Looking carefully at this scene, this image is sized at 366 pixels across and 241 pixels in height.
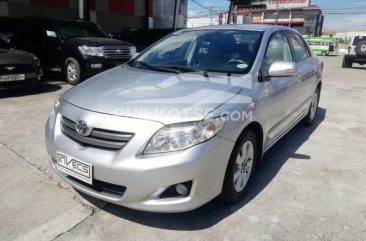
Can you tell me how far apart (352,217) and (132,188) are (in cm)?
189

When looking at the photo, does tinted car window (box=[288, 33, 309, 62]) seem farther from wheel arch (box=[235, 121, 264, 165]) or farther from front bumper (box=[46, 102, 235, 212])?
front bumper (box=[46, 102, 235, 212])

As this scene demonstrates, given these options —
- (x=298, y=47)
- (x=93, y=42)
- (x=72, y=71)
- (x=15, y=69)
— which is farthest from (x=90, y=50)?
(x=298, y=47)

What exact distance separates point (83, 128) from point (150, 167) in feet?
2.08

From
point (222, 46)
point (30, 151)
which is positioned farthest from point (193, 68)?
point (30, 151)

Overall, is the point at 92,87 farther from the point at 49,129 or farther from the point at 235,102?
the point at 235,102

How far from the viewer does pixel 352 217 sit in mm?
2854

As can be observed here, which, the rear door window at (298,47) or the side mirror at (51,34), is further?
the side mirror at (51,34)

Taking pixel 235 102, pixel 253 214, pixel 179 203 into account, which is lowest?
pixel 253 214

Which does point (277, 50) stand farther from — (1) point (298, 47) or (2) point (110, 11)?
(2) point (110, 11)

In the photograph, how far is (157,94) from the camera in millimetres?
2762

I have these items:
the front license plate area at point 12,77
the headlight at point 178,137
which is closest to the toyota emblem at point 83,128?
the headlight at point 178,137

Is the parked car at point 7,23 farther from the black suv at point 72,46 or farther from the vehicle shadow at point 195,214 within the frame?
the vehicle shadow at point 195,214

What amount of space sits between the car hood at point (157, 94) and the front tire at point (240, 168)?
16.8 inches

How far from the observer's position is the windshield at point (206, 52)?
11.1 feet
